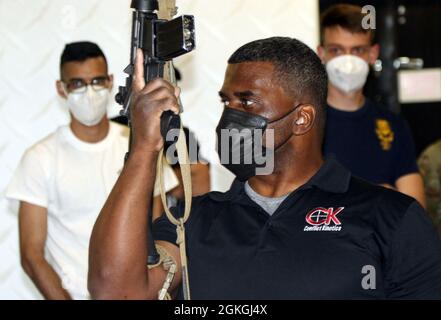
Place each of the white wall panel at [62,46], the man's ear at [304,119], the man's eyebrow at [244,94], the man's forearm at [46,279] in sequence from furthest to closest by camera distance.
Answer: the white wall panel at [62,46] → the man's forearm at [46,279] → the man's ear at [304,119] → the man's eyebrow at [244,94]

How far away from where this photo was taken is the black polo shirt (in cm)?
231

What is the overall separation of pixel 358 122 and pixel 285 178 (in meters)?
1.62

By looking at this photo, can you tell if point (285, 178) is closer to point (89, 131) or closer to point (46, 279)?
point (46, 279)

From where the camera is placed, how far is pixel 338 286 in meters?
2.30

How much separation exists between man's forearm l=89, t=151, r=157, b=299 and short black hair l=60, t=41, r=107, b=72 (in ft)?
6.33

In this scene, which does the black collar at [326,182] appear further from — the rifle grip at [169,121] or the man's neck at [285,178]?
the rifle grip at [169,121]

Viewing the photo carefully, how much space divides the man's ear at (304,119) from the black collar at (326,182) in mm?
113

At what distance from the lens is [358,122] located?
412cm

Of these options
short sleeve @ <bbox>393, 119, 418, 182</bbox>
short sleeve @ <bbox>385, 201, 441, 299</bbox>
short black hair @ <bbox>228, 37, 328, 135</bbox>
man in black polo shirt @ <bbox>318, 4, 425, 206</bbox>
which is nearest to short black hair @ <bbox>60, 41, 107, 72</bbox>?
man in black polo shirt @ <bbox>318, 4, 425, 206</bbox>

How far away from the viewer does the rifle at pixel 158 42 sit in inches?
82.7

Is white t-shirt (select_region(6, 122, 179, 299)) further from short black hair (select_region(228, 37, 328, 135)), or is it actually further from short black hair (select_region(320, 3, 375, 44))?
short black hair (select_region(228, 37, 328, 135))

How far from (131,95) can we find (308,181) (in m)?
0.65

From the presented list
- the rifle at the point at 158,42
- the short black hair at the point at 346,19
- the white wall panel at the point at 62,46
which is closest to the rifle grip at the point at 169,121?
the rifle at the point at 158,42

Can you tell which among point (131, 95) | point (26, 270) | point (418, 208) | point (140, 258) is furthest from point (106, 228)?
point (26, 270)
